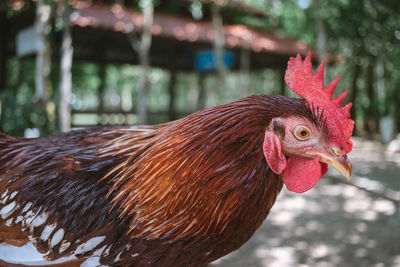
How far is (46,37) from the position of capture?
5461 millimetres

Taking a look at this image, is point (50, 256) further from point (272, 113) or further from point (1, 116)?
point (1, 116)

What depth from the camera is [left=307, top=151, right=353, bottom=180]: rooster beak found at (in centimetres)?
124

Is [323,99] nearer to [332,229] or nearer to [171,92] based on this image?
[332,229]

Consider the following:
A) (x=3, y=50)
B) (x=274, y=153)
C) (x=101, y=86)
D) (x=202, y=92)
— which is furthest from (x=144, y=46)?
(x=202, y=92)

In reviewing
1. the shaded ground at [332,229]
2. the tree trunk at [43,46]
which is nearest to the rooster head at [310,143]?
the shaded ground at [332,229]

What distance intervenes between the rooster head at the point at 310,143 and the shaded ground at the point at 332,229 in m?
2.07

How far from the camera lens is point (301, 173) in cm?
136

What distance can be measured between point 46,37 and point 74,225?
4981mm

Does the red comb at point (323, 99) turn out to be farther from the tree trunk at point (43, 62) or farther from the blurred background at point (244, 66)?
the tree trunk at point (43, 62)

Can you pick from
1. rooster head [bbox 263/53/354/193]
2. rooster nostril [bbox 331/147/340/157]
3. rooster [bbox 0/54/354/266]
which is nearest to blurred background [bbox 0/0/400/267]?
rooster [bbox 0/54/354/266]

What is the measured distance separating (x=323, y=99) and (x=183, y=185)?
2.33ft

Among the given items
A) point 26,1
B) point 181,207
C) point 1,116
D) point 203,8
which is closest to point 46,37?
point 1,116

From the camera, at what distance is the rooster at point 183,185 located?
1.30 metres

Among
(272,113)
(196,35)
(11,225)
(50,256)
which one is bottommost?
(50,256)
